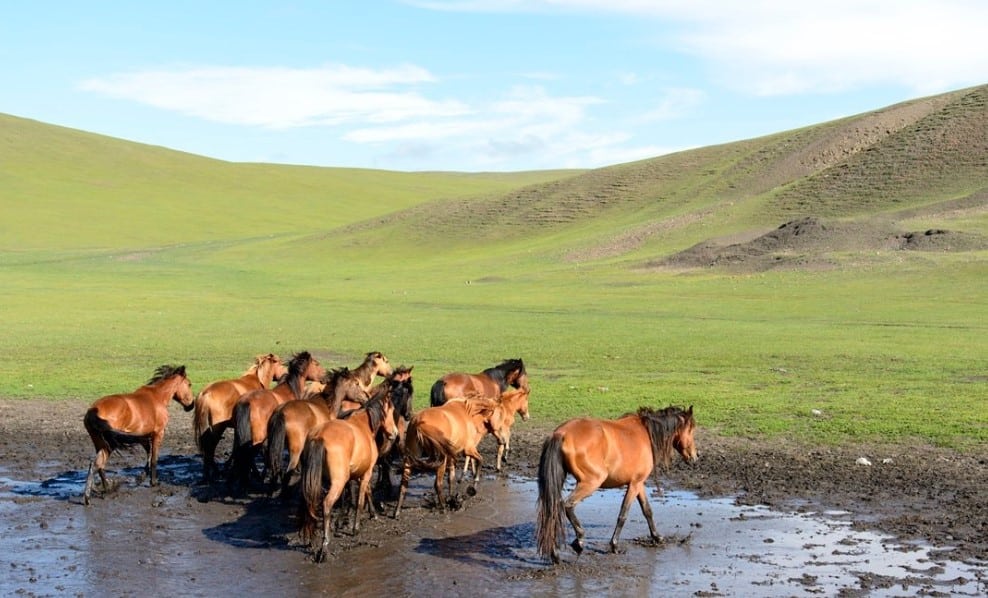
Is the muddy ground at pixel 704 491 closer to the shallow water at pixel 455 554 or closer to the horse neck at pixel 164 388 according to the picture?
the shallow water at pixel 455 554

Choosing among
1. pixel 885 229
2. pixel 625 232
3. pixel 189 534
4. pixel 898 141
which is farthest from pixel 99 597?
pixel 898 141

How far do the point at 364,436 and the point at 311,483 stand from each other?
0.95 meters

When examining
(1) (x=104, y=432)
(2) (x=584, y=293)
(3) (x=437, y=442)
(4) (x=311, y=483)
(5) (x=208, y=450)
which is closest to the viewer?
(4) (x=311, y=483)

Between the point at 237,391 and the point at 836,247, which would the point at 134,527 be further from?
the point at 836,247

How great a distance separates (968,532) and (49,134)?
150460 millimetres

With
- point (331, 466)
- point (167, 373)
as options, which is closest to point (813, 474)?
point (331, 466)

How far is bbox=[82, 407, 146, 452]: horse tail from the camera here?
1259 cm

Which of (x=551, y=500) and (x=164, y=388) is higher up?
(x=164, y=388)

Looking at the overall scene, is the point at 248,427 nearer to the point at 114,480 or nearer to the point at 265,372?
the point at 114,480

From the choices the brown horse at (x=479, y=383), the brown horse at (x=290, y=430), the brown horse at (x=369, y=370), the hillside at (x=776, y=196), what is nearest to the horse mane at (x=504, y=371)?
the brown horse at (x=479, y=383)

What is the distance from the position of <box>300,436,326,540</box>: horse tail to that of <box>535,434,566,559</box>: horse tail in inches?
81.5

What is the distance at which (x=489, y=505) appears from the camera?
12547mm

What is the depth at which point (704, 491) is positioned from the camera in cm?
1308

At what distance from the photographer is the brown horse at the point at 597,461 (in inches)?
391
